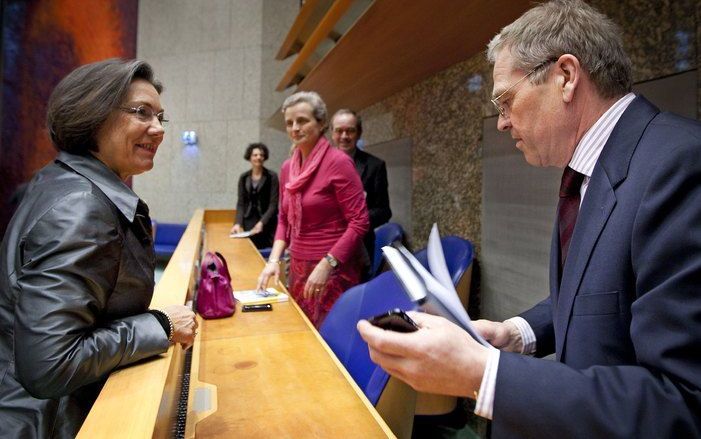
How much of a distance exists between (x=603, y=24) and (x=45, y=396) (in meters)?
1.47

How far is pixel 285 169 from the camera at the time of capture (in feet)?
9.51


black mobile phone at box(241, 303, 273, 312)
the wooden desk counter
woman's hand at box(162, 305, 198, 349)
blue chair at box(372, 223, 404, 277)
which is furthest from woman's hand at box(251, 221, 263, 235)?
woman's hand at box(162, 305, 198, 349)

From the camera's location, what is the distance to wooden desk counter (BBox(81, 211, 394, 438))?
86 cm

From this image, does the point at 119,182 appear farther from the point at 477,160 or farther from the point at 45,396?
the point at 477,160

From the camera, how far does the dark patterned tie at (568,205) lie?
98 centimetres

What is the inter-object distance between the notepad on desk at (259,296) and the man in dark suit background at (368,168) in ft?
4.41

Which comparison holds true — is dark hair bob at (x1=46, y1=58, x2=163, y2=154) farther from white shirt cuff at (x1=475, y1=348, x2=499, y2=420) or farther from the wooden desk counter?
white shirt cuff at (x1=475, y1=348, x2=499, y2=420)

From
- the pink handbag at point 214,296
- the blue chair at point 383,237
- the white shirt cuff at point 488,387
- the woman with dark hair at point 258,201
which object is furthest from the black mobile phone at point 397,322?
the woman with dark hair at point 258,201

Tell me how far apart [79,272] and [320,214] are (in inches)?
60.2

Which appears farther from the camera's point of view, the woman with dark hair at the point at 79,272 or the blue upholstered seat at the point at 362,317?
the blue upholstered seat at the point at 362,317

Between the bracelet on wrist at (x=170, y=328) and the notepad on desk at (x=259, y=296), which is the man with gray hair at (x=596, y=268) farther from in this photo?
the notepad on desk at (x=259, y=296)

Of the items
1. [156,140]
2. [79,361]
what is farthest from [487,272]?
[79,361]

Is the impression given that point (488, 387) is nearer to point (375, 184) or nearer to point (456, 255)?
point (456, 255)

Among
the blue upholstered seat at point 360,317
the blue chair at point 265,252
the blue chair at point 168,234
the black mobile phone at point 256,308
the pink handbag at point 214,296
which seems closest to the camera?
the blue upholstered seat at point 360,317
